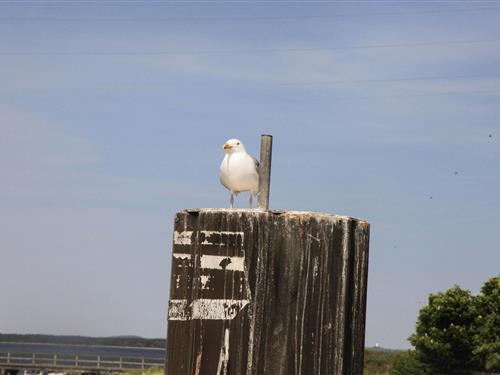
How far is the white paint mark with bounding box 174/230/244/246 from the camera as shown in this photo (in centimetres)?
296

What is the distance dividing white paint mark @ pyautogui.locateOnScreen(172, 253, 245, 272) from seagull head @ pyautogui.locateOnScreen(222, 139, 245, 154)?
4.35 feet

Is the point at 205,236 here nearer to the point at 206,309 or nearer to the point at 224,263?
the point at 224,263

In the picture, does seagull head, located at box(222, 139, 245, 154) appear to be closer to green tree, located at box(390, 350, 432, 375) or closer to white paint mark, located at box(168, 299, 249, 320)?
white paint mark, located at box(168, 299, 249, 320)

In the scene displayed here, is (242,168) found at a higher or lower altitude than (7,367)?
higher

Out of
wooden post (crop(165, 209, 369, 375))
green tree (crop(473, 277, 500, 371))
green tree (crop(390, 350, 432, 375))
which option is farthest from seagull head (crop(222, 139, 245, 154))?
green tree (crop(390, 350, 432, 375))

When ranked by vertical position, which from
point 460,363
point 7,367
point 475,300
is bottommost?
point 7,367

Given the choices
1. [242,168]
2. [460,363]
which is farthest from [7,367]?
[242,168]

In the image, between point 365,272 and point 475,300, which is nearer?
point 365,272

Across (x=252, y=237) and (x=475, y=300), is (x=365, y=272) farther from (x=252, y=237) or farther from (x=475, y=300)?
(x=475, y=300)

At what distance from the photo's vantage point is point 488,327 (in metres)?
28.0

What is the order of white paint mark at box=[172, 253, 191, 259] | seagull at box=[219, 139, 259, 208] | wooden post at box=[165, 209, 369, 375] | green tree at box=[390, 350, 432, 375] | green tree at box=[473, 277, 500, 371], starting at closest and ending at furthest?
1. wooden post at box=[165, 209, 369, 375]
2. white paint mark at box=[172, 253, 191, 259]
3. seagull at box=[219, 139, 259, 208]
4. green tree at box=[473, 277, 500, 371]
5. green tree at box=[390, 350, 432, 375]

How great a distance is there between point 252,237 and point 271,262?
0.09m

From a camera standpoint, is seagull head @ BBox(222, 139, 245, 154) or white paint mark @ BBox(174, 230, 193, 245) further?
seagull head @ BBox(222, 139, 245, 154)

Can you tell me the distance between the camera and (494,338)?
28000mm
